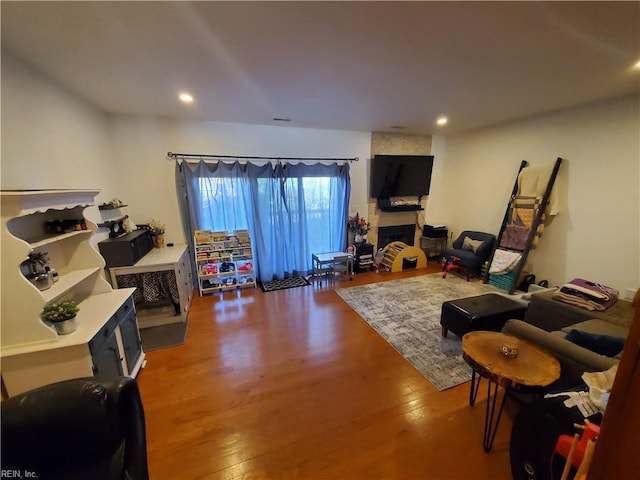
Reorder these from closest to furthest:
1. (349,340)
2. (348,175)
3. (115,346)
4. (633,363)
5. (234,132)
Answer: (633,363) → (115,346) → (349,340) → (234,132) → (348,175)

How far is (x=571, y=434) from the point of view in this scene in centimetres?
106

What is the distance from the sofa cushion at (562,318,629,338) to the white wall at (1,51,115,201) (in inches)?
170

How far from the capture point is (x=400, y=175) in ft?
15.6

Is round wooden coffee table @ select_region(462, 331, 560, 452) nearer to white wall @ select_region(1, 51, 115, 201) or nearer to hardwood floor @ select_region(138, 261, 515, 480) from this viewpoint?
hardwood floor @ select_region(138, 261, 515, 480)

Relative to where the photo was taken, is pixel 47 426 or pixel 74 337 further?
pixel 74 337

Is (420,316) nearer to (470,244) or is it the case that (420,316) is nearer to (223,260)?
(470,244)

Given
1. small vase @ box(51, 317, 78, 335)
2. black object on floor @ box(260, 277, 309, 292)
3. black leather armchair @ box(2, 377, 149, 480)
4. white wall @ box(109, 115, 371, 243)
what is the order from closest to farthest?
black leather armchair @ box(2, 377, 149, 480)
small vase @ box(51, 317, 78, 335)
white wall @ box(109, 115, 371, 243)
black object on floor @ box(260, 277, 309, 292)

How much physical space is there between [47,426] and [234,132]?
3.69m

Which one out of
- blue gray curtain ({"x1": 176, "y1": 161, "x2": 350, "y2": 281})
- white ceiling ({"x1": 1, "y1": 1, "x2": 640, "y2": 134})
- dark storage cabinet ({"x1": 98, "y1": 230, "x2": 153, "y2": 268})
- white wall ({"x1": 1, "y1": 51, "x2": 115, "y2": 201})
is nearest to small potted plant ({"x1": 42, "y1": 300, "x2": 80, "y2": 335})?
white wall ({"x1": 1, "y1": 51, "x2": 115, "y2": 201})

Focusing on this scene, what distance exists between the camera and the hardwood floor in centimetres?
149

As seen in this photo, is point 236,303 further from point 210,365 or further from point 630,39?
point 630,39

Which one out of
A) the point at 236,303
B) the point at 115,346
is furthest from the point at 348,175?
the point at 115,346

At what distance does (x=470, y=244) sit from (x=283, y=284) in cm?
334

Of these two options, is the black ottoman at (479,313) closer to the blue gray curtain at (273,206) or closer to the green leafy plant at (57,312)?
the blue gray curtain at (273,206)
